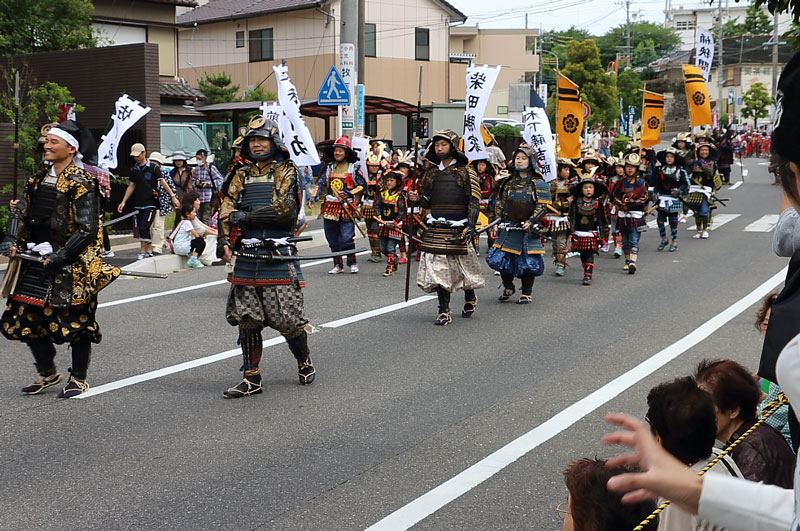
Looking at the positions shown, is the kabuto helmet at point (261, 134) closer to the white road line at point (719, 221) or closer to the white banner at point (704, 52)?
the white road line at point (719, 221)

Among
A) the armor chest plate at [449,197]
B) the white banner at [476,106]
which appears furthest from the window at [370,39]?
the armor chest plate at [449,197]

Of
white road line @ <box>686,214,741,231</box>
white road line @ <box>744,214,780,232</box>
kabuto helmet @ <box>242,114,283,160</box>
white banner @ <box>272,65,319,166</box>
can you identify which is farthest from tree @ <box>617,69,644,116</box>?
kabuto helmet @ <box>242,114,283,160</box>

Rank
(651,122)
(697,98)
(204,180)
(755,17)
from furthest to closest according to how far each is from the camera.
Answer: (697,98) < (651,122) < (204,180) < (755,17)

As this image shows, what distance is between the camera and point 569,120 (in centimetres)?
Answer: 1619

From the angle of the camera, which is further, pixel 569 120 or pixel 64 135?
pixel 569 120

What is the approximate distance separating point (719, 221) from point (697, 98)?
115 inches

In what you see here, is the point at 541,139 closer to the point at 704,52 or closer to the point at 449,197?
the point at 449,197

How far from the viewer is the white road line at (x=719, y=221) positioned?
2138cm

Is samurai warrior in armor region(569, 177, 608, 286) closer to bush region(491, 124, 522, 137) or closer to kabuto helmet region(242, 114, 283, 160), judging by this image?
kabuto helmet region(242, 114, 283, 160)

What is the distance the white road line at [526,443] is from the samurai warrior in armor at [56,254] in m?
3.16

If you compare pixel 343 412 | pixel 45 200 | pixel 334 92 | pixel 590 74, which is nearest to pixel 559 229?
pixel 334 92

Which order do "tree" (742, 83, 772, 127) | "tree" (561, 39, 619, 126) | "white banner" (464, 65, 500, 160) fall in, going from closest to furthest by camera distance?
"white banner" (464, 65, 500, 160) → "tree" (561, 39, 619, 126) → "tree" (742, 83, 772, 127)

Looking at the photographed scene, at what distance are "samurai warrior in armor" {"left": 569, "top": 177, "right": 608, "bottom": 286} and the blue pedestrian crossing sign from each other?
551cm

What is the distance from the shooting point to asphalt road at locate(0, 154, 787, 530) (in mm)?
5039
